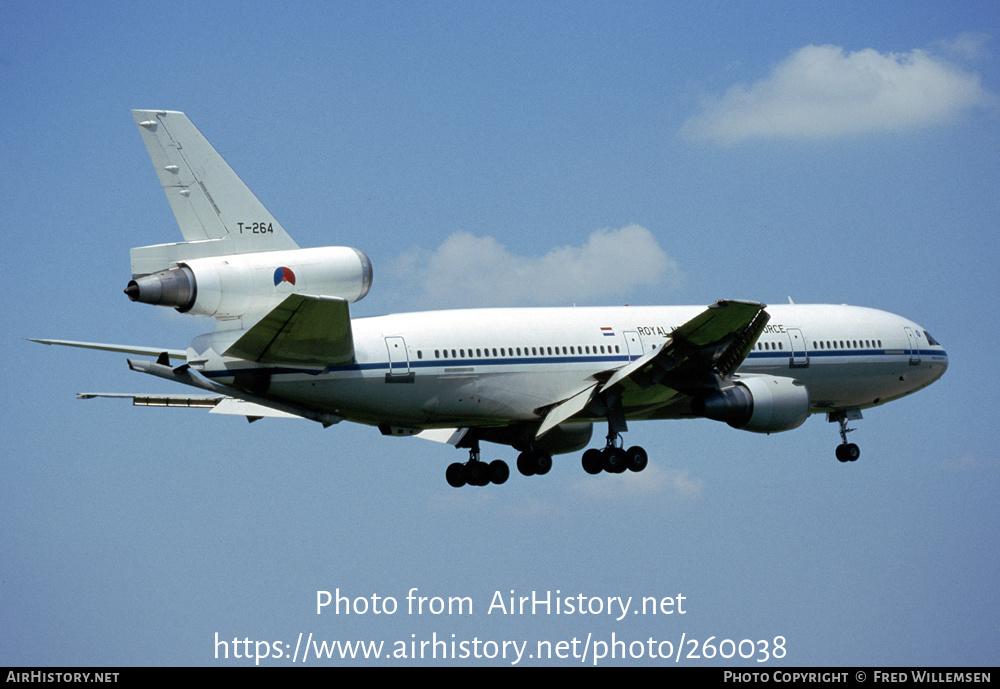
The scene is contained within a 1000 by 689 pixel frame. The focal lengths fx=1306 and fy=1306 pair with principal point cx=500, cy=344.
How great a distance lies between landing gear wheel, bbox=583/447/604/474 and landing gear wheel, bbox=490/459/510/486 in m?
3.43

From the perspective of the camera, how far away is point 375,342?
3353 centimetres

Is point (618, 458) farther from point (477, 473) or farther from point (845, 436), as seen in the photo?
point (845, 436)

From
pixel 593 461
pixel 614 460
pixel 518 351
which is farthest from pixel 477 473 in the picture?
pixel 518 351

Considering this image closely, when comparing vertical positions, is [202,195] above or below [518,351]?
above

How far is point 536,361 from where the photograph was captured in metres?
36.4

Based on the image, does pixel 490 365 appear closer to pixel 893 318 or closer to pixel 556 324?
pixel 556 324

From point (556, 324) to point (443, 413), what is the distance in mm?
4456

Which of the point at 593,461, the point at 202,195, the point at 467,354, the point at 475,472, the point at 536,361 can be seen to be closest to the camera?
the point at 202,195

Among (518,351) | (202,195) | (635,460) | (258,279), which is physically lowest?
(635,460)

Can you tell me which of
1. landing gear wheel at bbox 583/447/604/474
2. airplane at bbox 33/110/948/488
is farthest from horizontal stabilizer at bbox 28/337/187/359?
landing gear wheel at bbox 583/447/604/474

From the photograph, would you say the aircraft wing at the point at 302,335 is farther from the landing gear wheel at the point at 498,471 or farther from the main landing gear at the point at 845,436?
the main landing gear at the point at 845,436

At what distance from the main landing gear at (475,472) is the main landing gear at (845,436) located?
37.2 feet

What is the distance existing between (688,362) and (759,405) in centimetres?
260

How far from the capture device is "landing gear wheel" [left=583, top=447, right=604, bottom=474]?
37219 millimetres
